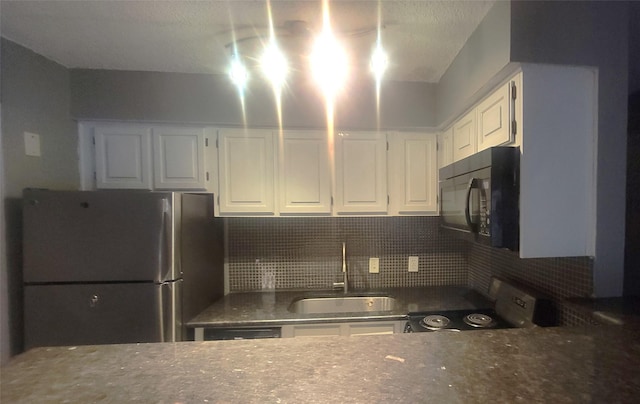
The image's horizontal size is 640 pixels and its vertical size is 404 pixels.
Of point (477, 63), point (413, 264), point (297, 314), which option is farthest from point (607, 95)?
point (297, 314)

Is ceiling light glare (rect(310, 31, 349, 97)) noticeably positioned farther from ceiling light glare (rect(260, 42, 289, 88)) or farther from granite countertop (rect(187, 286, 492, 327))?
granite countertop (rect(187, 286, 492, 327))

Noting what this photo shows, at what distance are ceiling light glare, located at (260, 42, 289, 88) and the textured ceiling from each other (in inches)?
3.5

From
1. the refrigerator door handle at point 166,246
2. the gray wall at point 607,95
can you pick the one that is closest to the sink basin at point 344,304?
the refrigerator door handle at point 166,246

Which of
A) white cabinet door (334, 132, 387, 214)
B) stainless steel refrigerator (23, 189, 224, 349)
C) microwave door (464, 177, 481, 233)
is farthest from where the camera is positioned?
white cabinet door (334, 132, 387, 214)

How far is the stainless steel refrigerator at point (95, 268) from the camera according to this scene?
1556 mm

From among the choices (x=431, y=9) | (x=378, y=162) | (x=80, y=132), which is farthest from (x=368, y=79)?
(x=80, y=132)

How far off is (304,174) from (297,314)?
3.10ft

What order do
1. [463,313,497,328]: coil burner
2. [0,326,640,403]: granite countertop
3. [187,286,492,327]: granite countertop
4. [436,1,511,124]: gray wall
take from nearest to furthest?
[0,326,640,403]: granite countertop, [436,1,511,124]: gray wall, [463,313,497,328]: coil burner, [187,286,492,327]: granite countertop

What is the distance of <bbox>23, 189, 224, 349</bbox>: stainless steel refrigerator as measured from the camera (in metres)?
1.56

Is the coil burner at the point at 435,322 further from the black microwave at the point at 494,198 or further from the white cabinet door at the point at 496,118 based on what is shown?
the white cabinet door at the point at 496,118

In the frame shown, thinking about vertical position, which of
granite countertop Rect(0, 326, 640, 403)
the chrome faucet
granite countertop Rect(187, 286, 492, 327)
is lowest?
granite countertop Rect(187, 286, 492, 327)

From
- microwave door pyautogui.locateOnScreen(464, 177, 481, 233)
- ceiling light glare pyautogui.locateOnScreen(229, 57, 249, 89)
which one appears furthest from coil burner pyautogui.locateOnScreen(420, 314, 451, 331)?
ceiling light glare pyautogui.locateOnScreen(229, 57, 249, 89)

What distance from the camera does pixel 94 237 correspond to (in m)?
1.57

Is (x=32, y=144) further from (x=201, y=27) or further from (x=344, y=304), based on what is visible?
(x=344, y=304)
